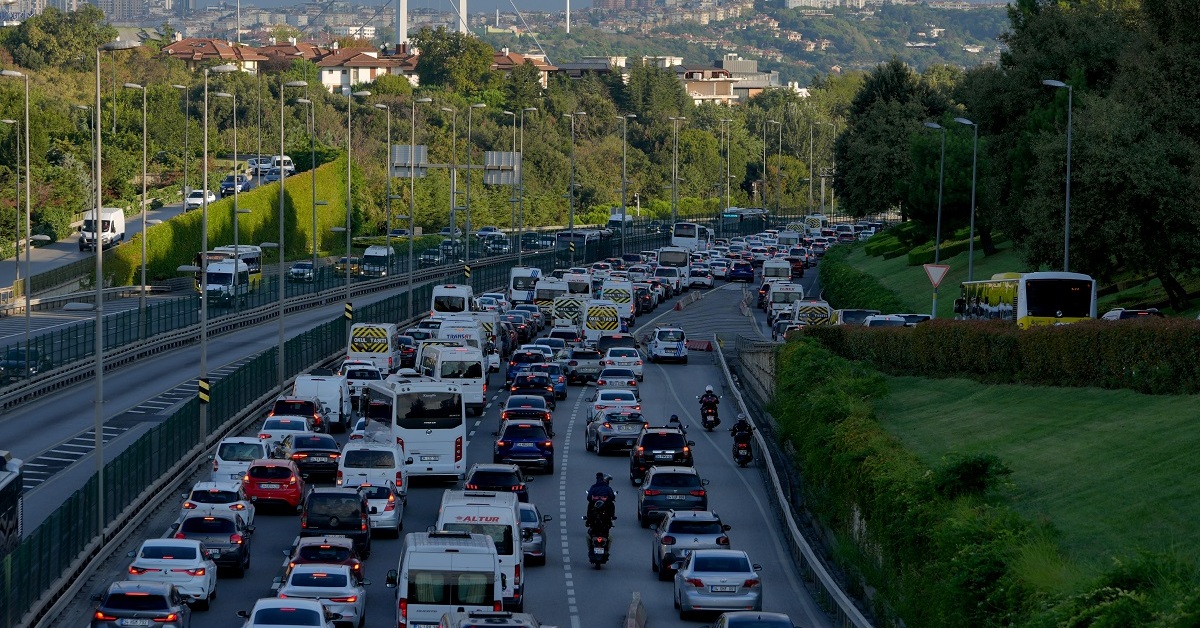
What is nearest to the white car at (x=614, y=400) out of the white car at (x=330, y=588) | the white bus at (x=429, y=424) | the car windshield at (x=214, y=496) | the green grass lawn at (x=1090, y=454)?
the white bus at (x=429, y=424)

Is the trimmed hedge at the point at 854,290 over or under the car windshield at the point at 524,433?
over

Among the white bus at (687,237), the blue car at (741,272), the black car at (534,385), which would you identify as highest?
the white bus at (687,237)

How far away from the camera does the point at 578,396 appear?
62656 millimetres

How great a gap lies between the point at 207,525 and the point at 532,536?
598 cm

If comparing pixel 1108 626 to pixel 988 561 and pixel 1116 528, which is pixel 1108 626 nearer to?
pixel 988 561

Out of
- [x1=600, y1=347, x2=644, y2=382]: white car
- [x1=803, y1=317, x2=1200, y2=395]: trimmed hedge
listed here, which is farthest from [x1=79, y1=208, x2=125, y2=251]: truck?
[x1=803, y1=317, x2=1200, y2=395]: trimmed hedge

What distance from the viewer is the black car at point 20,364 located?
182 ft

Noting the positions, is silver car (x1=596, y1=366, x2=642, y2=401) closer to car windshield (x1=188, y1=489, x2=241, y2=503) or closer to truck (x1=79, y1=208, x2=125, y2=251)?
car windshield (x1=188, y1=489, x2=241, y2=503)

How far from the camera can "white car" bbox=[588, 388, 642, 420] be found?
5194 cm

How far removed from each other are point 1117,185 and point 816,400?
16.3 meters

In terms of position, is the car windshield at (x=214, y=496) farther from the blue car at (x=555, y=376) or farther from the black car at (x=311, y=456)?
the blue car at (x=555, y=376)

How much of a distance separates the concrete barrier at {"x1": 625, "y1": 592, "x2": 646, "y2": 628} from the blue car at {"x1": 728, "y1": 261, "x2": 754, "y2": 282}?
8083 cm

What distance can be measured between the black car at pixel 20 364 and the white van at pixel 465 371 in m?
11.8

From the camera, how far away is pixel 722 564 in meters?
30.0
